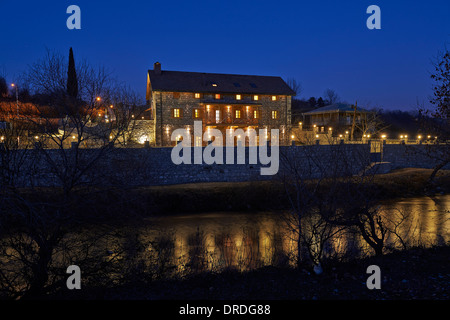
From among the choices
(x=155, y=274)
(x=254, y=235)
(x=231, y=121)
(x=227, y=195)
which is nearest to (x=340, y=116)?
(x=231, y=121)

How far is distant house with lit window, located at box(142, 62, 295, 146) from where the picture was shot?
31750 millimetres

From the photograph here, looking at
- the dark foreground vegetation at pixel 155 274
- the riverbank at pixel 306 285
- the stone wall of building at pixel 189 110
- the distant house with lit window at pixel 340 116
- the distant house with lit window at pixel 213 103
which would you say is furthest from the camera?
the distant house with lit window at pixel 340 116

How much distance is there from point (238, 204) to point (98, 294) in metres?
13.4

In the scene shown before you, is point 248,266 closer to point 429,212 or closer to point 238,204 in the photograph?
point 238,204

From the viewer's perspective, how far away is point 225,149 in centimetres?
2245

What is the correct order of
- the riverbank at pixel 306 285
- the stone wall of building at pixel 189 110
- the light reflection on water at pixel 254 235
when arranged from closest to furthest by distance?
the riverbank at pixel 306 285, the light reflection on water at pixel 254 235, the stone wall of building at pixel 189 110

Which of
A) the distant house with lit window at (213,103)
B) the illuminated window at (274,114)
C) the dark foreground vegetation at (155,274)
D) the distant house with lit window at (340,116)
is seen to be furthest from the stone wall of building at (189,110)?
the dark foreground vegetation at (155,274)

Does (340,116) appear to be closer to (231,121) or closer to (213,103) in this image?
(231,121)

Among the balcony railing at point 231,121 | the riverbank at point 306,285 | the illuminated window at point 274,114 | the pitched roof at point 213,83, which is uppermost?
the pitched roof at point 213,83

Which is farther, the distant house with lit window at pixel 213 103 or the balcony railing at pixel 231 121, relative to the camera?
the balcony railing at pixel 231 121

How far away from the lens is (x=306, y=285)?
234 inches

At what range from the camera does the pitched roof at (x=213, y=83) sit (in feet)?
106

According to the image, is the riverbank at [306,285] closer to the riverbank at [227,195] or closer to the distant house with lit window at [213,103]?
the riverbank at [227,195]

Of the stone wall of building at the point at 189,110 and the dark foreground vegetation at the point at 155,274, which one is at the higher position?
the stone wall of building at the point at 189,110
